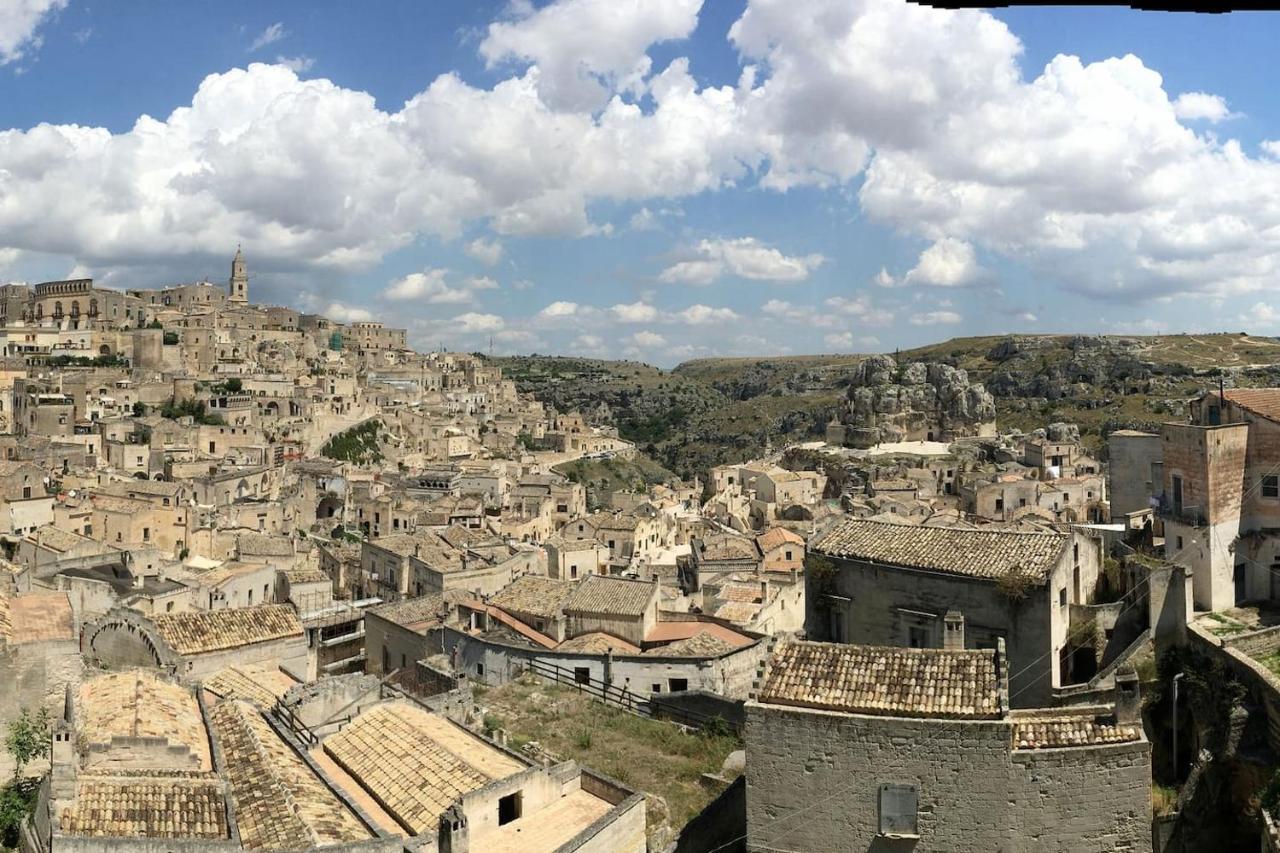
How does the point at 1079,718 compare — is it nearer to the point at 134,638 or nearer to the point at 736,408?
the point at 134,638

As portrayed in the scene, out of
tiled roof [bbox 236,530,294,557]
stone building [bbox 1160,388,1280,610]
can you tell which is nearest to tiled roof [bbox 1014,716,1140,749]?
stone building [bbox 1160,388,1280,610]

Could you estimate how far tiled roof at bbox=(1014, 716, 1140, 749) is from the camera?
11.2 meters

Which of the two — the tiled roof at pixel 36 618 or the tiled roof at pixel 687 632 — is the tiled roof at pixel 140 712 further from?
the tiled roof at pixel 687 632

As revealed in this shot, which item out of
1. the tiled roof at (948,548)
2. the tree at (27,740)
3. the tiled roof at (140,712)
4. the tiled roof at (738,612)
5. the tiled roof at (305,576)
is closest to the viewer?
the tiled roof at (140,712)

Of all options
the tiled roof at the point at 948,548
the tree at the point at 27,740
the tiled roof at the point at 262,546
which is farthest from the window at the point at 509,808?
the tiled roof at the point at 262,546

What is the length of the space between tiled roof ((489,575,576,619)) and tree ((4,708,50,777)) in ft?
40.9

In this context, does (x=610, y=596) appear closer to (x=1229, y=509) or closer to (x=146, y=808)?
(x=1229, y=509)

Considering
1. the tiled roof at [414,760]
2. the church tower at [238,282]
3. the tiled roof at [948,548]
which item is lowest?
the tiled roof at [414,760]

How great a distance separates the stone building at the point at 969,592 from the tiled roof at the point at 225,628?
1053 cm

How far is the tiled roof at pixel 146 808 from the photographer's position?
9664 mm

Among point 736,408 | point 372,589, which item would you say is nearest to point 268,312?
point 736,408

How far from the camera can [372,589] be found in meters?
35.6

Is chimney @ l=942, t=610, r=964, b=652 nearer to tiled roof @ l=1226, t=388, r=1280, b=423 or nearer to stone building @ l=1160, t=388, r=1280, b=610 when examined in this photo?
stone building @ l=1160, t=388, r=1280, b=610

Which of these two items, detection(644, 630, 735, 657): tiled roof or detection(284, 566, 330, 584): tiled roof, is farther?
detection(284, 566, 330, 584): tiled roof
